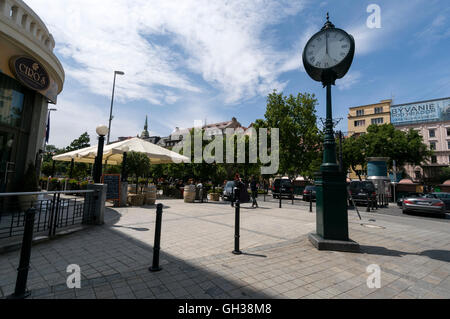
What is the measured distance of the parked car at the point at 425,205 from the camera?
37.3ft

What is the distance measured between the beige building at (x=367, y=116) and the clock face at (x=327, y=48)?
60.3 metres

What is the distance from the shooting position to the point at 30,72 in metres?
7.59

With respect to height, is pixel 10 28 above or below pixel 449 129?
below

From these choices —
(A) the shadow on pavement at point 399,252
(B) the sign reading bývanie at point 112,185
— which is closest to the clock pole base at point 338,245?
(A) the shadow on pavement at point 399,252

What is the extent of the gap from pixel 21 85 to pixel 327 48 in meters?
10.3

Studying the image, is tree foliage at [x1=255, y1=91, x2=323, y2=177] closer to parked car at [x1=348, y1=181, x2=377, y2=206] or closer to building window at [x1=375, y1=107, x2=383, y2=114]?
parked car at [x1=348, y1=181, x2=377, y2=206]

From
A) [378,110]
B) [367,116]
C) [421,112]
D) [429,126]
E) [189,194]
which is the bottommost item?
[189,194]

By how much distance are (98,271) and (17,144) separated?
7.46 m

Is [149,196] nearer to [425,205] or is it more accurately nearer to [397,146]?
[425,205]

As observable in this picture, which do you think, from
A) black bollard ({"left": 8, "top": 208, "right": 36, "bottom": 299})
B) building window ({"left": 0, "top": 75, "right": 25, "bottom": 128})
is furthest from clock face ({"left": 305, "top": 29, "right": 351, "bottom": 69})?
building window ({"left": 0, "top": 75, "right": 25, "bottom": 128})

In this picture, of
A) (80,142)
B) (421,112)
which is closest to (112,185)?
(80,142)

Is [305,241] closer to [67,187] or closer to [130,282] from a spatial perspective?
[130,282]
